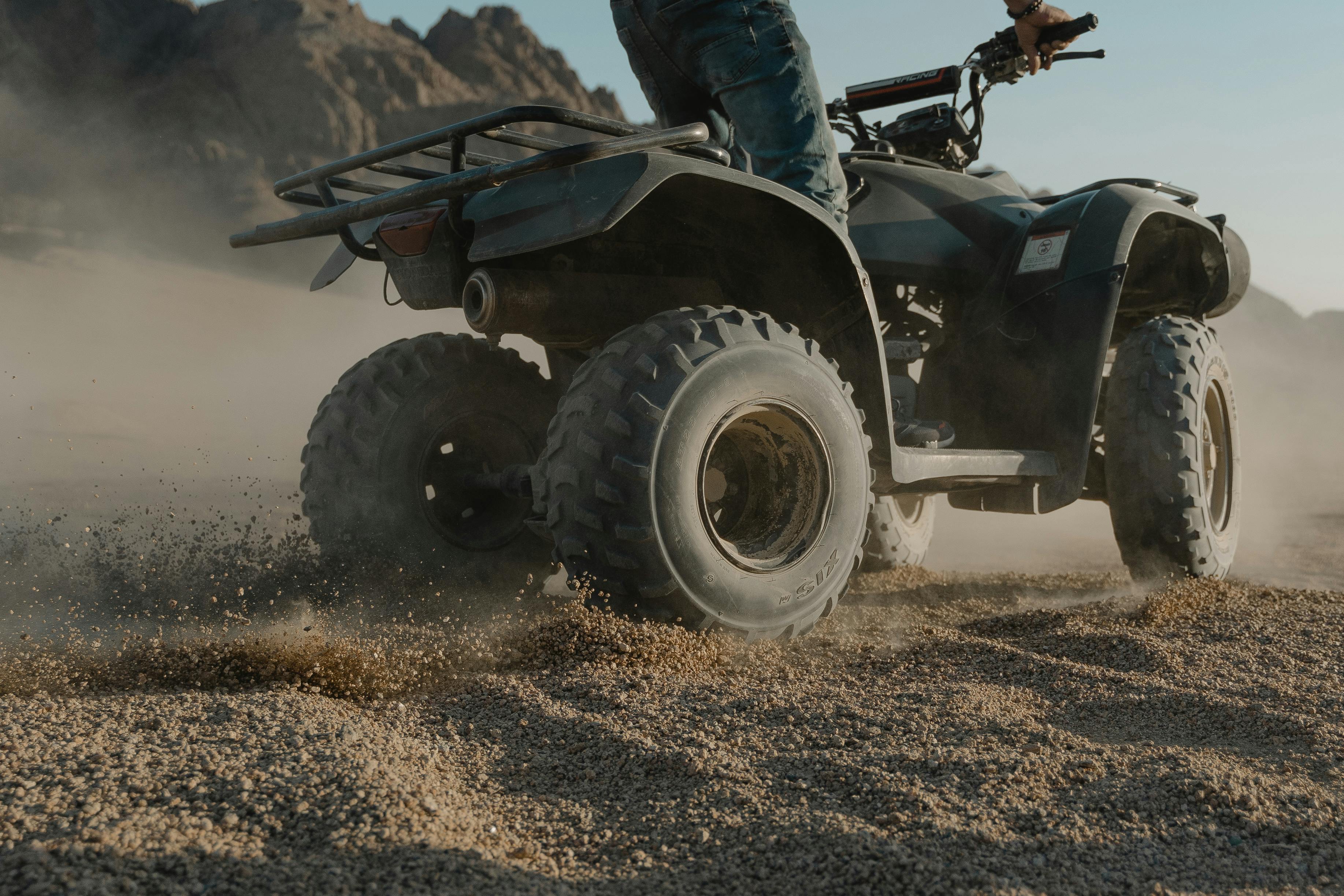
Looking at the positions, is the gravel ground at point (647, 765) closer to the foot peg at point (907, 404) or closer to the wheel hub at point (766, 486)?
the wheel hub at point (766, 486)

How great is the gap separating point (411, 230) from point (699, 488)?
3.49ft

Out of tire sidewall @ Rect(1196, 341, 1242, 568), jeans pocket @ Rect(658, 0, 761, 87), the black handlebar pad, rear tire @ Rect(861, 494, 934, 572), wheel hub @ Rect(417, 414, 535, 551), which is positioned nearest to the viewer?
jeans pocket @ Rect(658, 0, 761, 87)

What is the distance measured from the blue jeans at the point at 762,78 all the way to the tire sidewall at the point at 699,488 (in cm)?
68

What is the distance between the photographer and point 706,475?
2902mm

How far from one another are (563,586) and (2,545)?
2081 millimetres

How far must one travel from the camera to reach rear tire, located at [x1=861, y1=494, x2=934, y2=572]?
5.12 m

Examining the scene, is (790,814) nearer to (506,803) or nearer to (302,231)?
(506,803)

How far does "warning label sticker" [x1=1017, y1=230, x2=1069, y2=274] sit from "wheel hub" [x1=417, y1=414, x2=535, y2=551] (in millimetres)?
2017

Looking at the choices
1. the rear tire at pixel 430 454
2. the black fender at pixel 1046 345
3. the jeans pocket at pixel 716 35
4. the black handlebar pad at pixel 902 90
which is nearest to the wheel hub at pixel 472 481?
the rear tire at pixel 430 454

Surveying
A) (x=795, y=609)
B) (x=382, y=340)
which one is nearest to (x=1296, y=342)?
(x=382, y=340)

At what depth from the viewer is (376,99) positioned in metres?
25.5

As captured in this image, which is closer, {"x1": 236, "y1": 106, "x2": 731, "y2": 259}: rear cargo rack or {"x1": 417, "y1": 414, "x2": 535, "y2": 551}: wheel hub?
{"x1": 236, "y1": 106, "x2": 731, "y2": 259}: rear cargo rack

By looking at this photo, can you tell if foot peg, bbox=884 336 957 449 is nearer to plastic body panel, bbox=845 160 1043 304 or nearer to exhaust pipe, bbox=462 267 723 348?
plastic body panel, bbox=845 160 1043 304

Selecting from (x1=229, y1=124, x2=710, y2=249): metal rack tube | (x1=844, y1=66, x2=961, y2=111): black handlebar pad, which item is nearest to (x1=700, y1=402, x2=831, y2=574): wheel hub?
(x1=229, y1=124, x2=710, y2=249): metal rack tube
